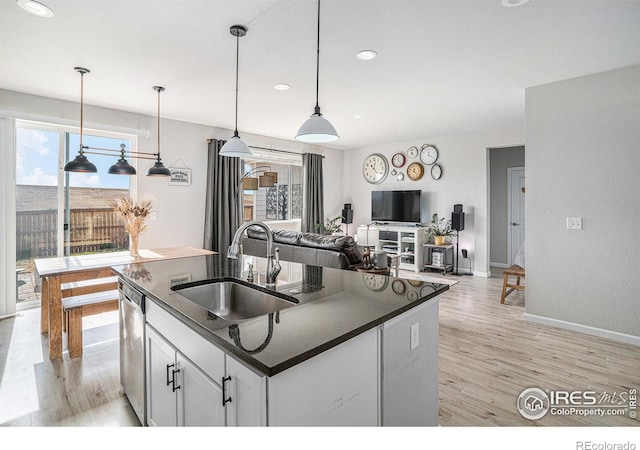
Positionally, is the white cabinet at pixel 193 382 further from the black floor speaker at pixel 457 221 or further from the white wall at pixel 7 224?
the black floor speaker at pixel 457 221

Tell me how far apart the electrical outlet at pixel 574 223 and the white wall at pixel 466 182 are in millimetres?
2428

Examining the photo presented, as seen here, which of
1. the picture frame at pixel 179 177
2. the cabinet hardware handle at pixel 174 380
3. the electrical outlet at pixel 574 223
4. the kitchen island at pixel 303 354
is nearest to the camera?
the kitchen island at pixel 303 354

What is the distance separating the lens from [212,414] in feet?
4.04

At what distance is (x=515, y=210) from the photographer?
6.71 meters

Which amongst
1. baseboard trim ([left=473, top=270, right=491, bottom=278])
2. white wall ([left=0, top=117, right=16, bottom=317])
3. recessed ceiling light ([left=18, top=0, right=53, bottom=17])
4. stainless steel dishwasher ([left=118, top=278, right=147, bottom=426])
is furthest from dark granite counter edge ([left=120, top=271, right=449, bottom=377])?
baseboard trim ([left=473, top=270, right=491, bottom=278])

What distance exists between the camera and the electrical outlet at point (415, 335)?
5.18ft

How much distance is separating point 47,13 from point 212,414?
269 centimetres

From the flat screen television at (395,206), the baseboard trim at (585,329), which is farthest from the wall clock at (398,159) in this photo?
the baseboard trim at (585,329)

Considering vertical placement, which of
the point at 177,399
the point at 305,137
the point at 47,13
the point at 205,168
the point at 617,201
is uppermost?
the point at 47,13

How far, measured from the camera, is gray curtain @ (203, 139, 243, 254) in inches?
210
